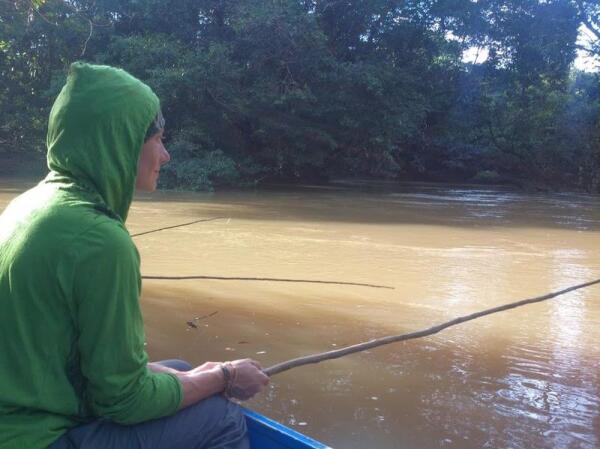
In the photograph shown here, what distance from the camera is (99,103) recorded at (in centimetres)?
134

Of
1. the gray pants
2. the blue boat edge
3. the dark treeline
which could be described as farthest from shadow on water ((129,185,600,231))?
the gray pants

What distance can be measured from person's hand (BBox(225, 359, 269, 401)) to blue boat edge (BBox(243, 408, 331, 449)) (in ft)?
0.25

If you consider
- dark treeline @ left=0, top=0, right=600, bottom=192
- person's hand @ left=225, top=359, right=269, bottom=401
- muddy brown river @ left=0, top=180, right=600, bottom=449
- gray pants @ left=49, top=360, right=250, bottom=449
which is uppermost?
dark treeline @ left=0, top=0, right=600, bottom=192

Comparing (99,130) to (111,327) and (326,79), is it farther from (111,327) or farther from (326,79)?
(326,79)

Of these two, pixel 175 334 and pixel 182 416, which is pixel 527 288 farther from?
pixel 182 416

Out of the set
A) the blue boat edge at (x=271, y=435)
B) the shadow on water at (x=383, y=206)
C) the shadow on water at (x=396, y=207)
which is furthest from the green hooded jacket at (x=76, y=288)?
the shadow on water at (x=396, y=207)

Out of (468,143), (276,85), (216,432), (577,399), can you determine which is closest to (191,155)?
(276,85)

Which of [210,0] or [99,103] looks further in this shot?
[210,0]

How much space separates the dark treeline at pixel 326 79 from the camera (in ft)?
49.5

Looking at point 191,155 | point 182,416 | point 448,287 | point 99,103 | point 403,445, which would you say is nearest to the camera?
point 99,103

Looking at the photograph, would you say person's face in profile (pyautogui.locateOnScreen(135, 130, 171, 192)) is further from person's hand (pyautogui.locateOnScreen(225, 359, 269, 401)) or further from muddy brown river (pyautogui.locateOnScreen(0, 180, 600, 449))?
muddy brown river (pyautogui.locateOnScreen(0, 180, 600, 449))

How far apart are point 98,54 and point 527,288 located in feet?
44.8

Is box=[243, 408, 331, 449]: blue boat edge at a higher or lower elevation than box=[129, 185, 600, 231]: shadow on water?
higher

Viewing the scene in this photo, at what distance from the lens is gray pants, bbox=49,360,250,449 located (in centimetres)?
132
